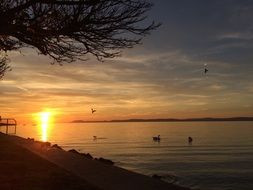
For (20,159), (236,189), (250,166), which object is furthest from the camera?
(250,166)

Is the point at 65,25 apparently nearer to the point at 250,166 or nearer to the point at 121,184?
the point at 121,184

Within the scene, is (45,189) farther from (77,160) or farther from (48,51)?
(77,160)

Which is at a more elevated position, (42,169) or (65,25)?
(65,25)

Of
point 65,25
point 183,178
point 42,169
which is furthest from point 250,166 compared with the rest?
point 65,25

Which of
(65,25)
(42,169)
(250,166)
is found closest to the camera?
(65,25)

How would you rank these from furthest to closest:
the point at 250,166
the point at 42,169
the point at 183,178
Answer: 1. the point at 250,166
2. the point at 183,178
3. the point at 42,169

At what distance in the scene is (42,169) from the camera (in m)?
14.7

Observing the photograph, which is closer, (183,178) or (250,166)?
(183,178)

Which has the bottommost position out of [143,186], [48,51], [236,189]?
[236,189]

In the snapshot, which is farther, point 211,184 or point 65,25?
point 211,184

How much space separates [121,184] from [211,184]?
764 inches

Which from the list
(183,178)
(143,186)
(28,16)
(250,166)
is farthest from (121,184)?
(250,166)

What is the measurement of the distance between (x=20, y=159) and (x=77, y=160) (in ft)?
7.37

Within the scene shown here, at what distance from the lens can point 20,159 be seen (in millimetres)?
17406
